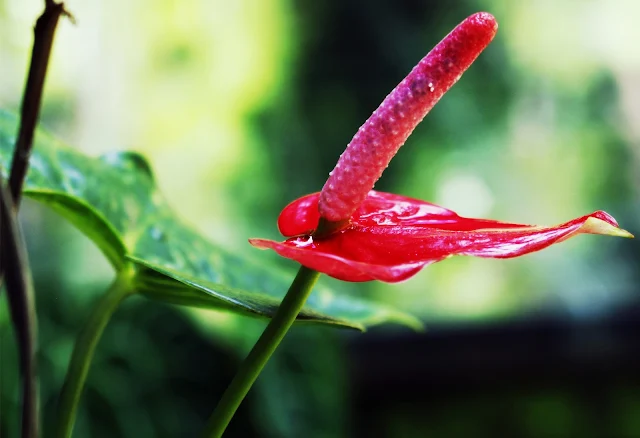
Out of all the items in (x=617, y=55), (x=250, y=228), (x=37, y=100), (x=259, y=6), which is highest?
(x=617, y=55)

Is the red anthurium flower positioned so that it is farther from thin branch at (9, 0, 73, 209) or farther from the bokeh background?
the bokeh background

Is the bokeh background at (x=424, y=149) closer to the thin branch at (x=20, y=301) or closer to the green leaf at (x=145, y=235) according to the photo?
the green leaf at (x=145, y=235)

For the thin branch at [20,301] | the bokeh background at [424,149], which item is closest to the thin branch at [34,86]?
the thin branch at [20,301]

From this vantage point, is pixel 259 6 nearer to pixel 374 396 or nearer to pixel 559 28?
pixel 559 28

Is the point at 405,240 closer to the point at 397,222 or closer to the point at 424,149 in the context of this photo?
the point at 397,222

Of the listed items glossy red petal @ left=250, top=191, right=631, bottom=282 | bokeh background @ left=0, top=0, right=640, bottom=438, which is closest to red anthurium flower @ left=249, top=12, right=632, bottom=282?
glossy red petal @ left=250, top=191, right=631, bottom=282

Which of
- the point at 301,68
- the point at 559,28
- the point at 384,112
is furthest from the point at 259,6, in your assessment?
the point at 384,112
